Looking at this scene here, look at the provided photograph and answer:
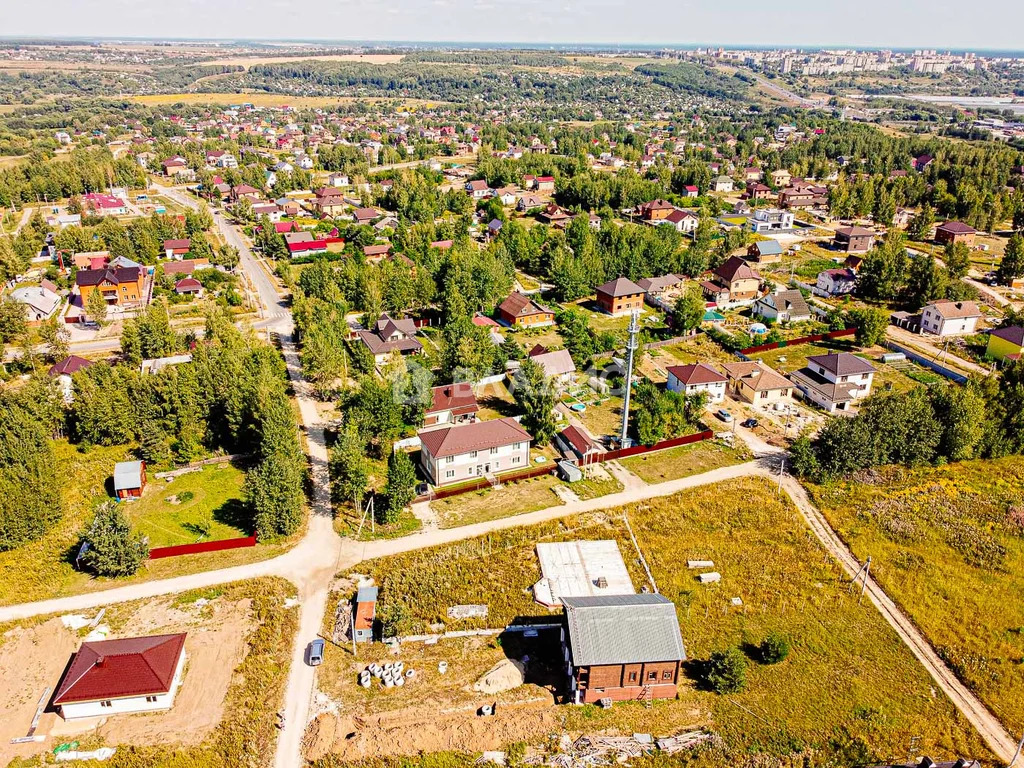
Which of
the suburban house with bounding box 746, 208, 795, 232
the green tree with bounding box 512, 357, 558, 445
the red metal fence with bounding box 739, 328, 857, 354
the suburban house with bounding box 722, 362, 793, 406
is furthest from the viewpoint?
the suburban house with bounding box 746, 208, 795, 232

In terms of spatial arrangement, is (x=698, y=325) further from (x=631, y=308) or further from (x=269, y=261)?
(x=269, y=261)

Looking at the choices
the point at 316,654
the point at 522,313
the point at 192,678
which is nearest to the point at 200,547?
the point at 192,678

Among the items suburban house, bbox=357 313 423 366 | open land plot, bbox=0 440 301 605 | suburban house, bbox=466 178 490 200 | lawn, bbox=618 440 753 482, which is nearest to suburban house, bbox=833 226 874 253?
lawn, bbox=618 440 753 482

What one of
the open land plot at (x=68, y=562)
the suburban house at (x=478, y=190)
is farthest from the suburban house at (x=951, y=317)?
the suburban house at (x=478, y=190)

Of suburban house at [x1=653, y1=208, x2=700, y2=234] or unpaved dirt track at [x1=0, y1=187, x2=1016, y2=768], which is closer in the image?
unpaved dirt track at [x1=0, y1=187, x2=1016, y2=768]

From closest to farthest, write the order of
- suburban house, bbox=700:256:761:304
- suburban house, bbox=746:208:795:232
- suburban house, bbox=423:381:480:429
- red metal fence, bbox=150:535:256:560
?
1. red metal fence, bbox=150:535:256:560
2. suburban house, bbox=423:381:480:429
3. suburban house, bbox=700:256:761:304
4. suburban house, bbox=746:208:795:232

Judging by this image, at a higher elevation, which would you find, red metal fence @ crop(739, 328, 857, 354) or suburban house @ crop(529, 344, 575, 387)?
suburban house @ crop(529, 344, 575, 387)

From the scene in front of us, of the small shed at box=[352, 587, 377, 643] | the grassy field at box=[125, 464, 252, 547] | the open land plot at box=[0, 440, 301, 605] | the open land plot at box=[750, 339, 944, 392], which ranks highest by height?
the small shed at box=[352, 587, 377, 643]

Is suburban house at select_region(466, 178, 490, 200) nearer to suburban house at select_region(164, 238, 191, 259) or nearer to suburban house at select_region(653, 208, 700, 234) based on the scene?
suburban house at select_region(653, 208, 700, 234)

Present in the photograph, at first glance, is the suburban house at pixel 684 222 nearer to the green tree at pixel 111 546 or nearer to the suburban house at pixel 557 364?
the suburban house at pixel 557 364

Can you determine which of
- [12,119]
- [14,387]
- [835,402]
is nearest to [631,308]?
[835,402]
